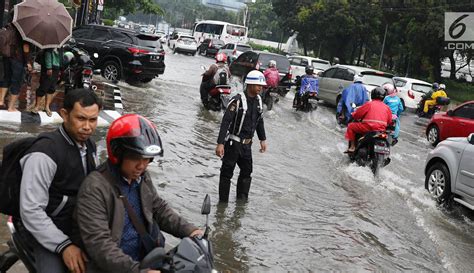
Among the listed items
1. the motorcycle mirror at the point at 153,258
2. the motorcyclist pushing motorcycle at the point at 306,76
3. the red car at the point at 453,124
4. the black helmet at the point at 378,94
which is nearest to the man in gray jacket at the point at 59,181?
the motorcycle mirror at the point at 153,258

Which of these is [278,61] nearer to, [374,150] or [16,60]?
[374,150]

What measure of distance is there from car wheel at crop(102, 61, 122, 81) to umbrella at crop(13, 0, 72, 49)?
7020mm

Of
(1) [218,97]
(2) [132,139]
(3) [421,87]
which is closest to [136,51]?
(1) [218,97]

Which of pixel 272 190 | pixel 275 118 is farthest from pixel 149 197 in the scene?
pixel 275 118

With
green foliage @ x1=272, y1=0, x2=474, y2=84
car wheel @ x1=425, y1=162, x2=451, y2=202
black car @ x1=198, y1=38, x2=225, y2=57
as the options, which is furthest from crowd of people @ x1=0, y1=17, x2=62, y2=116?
black car @ x1=198, y1=38, x2=225, y2=57

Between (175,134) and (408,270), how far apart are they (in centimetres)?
645

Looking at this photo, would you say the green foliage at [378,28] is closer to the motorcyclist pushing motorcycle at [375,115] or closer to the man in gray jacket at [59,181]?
the motorcyclist pushing motorcycle at [375,115]

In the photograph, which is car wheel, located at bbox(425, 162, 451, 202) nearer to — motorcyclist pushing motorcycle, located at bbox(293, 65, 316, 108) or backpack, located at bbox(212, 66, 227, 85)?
backpack, located at bbox(212, 66, 227, 85)

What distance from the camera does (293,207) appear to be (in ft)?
25.5

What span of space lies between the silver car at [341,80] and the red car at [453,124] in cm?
449

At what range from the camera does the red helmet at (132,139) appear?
2.83m

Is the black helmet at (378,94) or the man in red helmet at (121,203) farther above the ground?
the black helmet at (378,94)

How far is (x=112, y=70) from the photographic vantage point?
57.7 ft

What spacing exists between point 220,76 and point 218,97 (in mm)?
529
